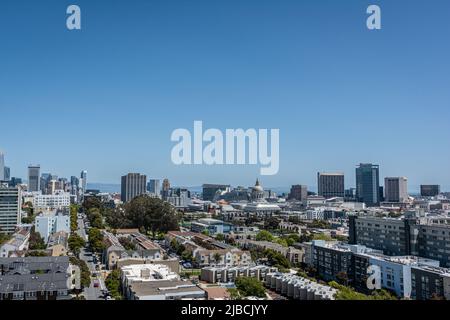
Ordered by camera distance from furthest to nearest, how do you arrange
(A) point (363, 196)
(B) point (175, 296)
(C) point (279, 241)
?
(A) point (363, 196)
(C) point (279, 241)
(B) point (175, 296)

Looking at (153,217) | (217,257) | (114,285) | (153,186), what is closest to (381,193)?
(153,186)

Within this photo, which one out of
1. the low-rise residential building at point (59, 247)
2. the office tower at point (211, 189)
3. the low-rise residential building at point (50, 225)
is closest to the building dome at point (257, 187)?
the office tower at point (211, 189)

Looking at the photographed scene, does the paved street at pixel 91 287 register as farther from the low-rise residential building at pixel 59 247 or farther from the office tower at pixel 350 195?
the office tower at pixel 350 195

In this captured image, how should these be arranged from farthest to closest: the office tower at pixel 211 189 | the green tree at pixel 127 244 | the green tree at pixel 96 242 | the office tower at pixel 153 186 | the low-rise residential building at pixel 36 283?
the office tower at pixel 211 189, the office tower at pixel 153 186, the green tree at pixel 127 244, the green tree at pixel 96 242, the low-rise residential building at pixel 36 283

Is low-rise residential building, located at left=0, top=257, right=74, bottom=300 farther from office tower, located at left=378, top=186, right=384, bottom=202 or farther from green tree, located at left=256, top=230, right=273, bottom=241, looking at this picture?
office tower, located at left=378, top=186, right=384, bottom=202

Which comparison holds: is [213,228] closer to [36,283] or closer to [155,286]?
[36,283]

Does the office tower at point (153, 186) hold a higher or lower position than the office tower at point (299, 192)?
higher
